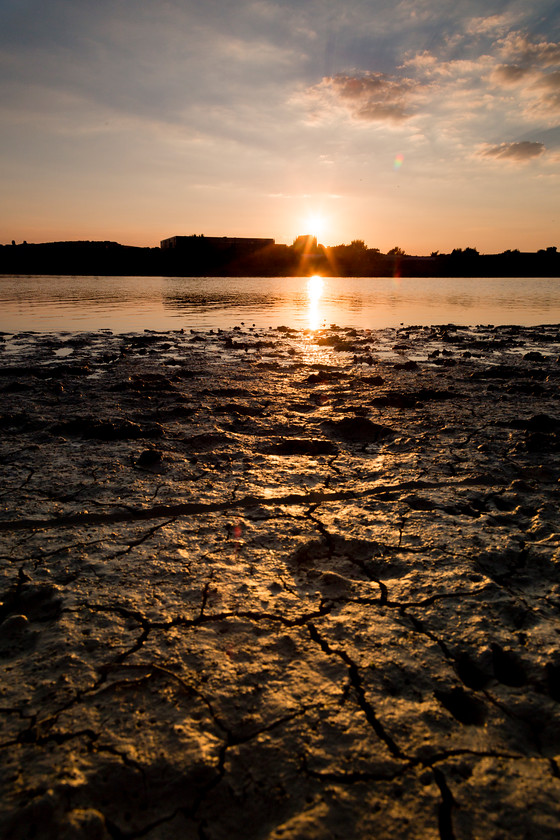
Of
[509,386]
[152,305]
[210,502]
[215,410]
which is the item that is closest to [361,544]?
[210,502]

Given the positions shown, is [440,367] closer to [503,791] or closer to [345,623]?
[345,623]

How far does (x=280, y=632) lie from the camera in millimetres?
1816

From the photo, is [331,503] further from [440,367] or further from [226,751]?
[440,367]

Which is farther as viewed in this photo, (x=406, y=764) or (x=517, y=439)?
(x=517, y=439)

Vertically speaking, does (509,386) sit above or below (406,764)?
above

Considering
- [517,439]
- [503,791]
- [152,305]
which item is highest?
[152,305]

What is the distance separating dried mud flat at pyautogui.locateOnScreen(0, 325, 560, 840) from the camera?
123 cm

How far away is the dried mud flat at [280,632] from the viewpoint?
1.23 m

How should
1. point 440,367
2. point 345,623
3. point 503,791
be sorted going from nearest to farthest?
point 503,791, point 345,623, point 440,367

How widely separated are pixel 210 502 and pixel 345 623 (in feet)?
4.29

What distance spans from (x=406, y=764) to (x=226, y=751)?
550 millimetres

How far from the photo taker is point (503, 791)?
1240 millimetres

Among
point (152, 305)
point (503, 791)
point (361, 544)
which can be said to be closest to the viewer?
point (503, 791)

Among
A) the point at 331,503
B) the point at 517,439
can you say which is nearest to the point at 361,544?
the point at 331,503
